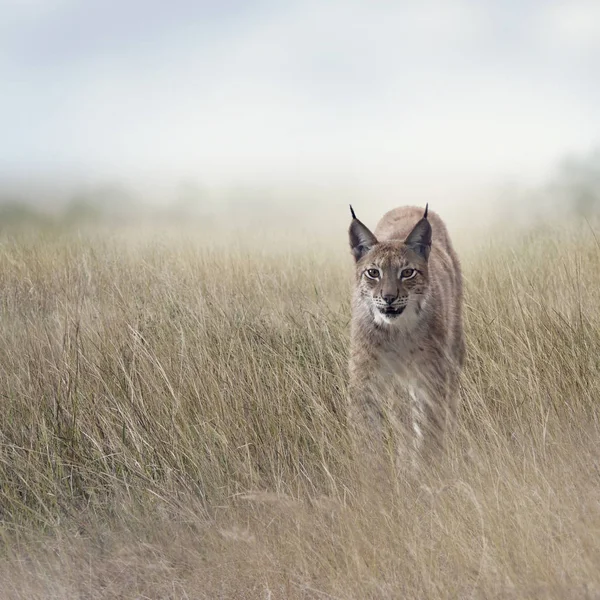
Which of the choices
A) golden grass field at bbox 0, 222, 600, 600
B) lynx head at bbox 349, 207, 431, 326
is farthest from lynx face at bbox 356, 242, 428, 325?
golden grass field at bbox 0, 222, 600, 600

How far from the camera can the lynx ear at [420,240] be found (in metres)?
4.64

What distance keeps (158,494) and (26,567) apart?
0.65 meters

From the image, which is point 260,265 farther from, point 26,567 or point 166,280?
point 26,567

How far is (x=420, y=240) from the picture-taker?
471 centimetres

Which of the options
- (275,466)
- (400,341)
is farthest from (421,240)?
(275,466)

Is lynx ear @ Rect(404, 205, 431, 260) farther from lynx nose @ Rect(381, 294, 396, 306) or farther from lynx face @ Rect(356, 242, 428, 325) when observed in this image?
lynx nose @ Rect(381, 294, 396, 306)

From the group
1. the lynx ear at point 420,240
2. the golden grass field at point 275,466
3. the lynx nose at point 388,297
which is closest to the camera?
the golden grass field at point 275,466

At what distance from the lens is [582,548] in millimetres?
2830

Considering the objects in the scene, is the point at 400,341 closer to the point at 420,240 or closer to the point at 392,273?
the point at 392,273

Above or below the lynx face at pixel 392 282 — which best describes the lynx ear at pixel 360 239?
above

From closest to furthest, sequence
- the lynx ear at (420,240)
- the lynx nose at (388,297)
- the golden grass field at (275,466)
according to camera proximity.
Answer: the golden grass field at (275,466), the lynx nose at (388,297), the lynx ear at (420,240)

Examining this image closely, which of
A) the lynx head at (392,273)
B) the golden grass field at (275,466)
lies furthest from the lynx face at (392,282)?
the golden grass field at (275,466)

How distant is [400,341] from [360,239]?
64cm

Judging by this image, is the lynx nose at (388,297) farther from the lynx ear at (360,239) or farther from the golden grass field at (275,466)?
the golden grass field at (275,466)
